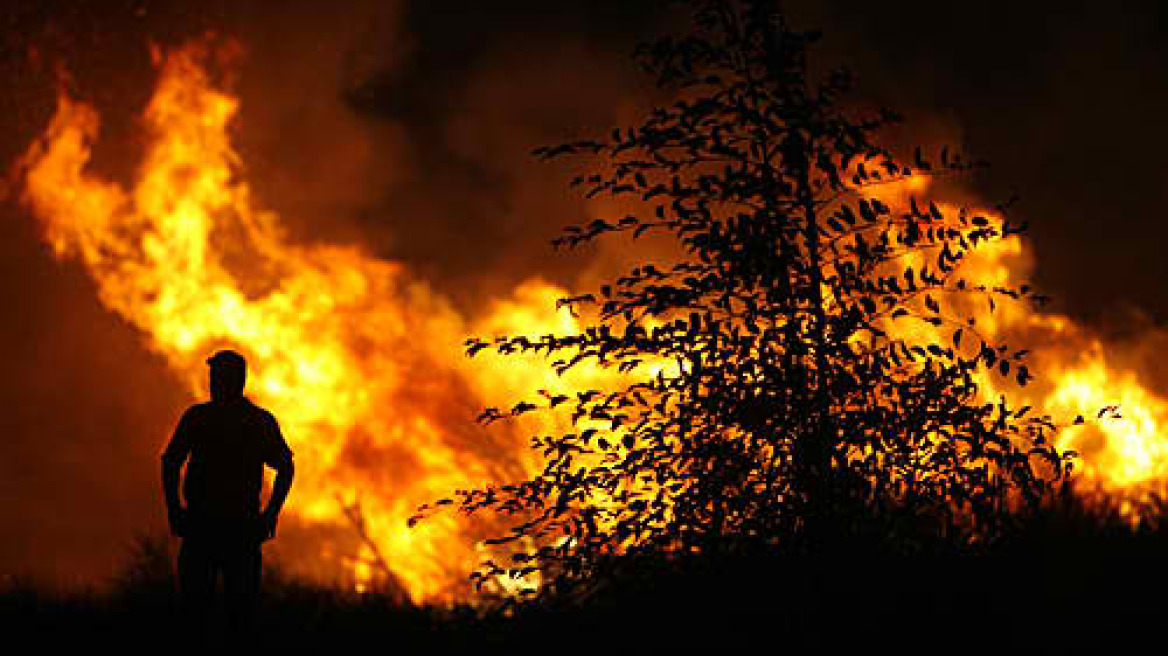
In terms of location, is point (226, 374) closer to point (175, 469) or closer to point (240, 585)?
point (175, 469)

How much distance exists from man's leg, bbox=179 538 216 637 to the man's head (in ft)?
3.75

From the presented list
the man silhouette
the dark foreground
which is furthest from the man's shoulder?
the dark foreground

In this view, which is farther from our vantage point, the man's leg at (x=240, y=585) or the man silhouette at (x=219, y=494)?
the man's leg at (x=240, y=585)

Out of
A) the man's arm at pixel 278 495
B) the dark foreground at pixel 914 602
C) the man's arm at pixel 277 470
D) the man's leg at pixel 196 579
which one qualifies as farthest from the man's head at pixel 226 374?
the dark foreground at pixel 914 602

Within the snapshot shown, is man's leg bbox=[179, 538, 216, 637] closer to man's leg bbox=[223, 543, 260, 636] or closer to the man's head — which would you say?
man's leg bbox=[223, 543, 260, 636]

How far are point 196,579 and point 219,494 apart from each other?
660 mm

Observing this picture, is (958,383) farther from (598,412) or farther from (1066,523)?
(598,412)

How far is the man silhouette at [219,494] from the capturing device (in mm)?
8984

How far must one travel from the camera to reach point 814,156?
8.66 meters

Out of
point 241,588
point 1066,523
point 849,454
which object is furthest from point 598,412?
point 1066,523

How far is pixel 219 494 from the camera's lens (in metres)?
9.06

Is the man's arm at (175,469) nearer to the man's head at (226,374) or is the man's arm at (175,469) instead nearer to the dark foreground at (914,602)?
the man's head at (226,374)

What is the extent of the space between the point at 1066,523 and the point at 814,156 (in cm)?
377

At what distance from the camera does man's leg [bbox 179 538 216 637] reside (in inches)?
353
